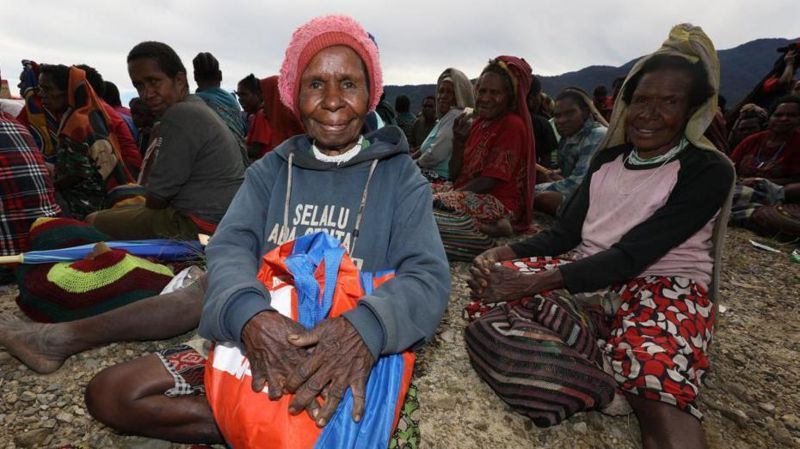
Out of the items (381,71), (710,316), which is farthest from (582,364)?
(381,71)

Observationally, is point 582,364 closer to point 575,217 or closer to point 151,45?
point 575,217

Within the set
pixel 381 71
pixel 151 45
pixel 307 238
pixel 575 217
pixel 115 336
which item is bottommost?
pixel 115 336

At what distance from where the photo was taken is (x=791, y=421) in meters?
1.85

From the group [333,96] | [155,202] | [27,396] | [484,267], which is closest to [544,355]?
[484,267]

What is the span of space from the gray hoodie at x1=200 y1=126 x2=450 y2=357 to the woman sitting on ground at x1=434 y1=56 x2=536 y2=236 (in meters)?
2.13

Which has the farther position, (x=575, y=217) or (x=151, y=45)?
(x=151, y=45)

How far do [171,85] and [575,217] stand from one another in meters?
2.92

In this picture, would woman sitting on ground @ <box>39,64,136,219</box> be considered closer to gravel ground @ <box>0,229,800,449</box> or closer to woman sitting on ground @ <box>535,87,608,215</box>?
gravel ground @ <box>0,229,800,449</box>

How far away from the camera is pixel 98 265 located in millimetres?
2191

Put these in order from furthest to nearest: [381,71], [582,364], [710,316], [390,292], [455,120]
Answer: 1. [455,120]
2. [710,316]
3. [582,364]
4. [381,71]
5. [390,292]

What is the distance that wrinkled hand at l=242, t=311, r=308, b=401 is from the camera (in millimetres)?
1037

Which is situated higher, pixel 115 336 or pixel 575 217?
pixel 575 217

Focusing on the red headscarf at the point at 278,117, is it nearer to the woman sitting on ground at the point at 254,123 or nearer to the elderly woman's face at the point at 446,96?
the woman sitting on ground at the point at 254,123

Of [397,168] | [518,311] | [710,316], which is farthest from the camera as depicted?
[518,311]
